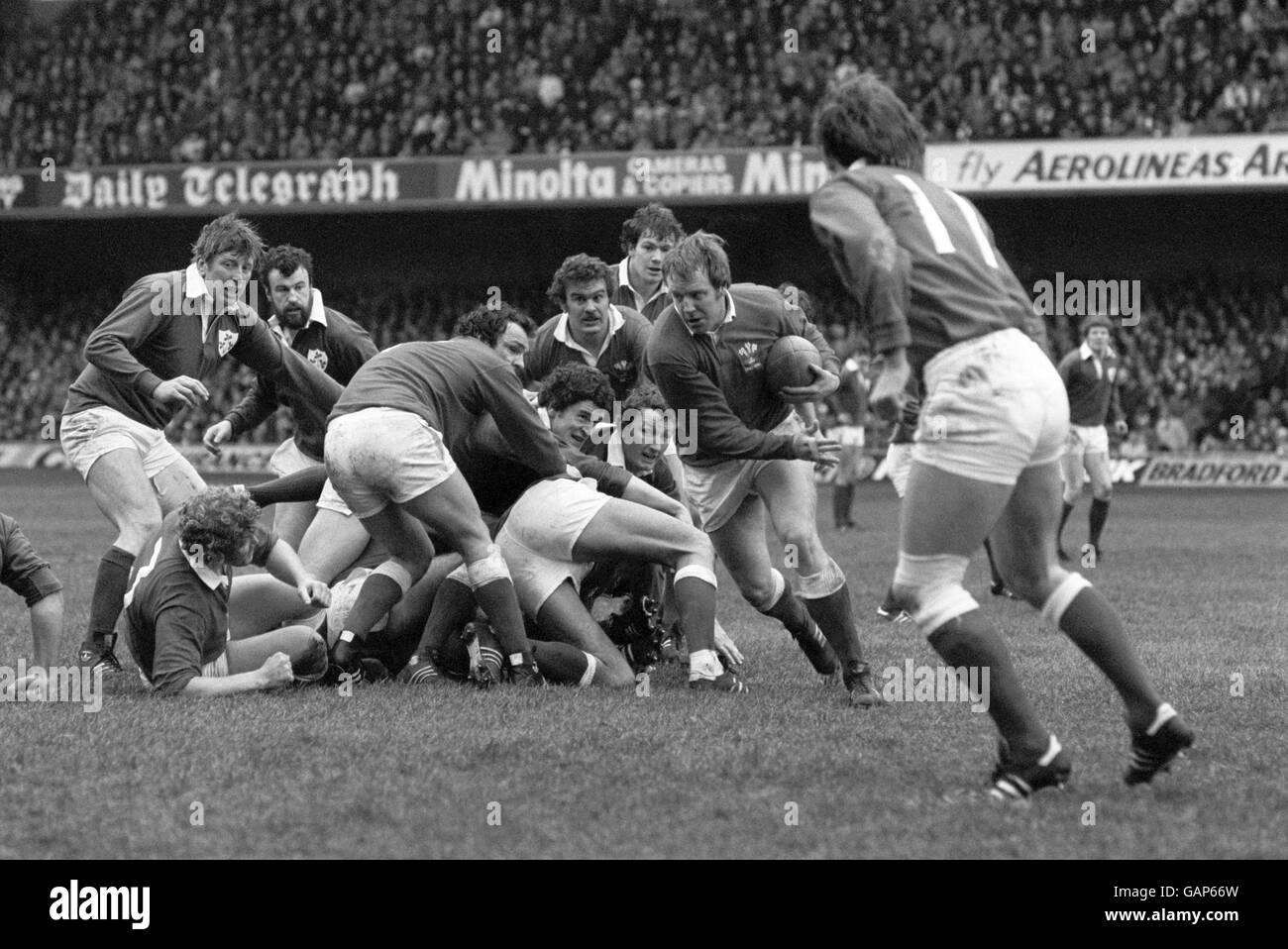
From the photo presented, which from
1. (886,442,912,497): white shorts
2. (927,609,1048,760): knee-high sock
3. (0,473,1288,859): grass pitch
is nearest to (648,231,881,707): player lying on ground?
(0,473,1288,859): grass pitch

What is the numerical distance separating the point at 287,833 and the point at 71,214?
89.1ft

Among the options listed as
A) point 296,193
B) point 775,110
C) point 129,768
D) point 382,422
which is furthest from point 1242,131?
point 129,768

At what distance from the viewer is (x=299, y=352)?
28.5ft

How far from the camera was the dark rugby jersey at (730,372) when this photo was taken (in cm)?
661

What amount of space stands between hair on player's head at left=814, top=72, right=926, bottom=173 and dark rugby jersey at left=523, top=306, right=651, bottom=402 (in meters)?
3.21

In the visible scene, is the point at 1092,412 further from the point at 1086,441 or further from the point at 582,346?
the point at 582,346

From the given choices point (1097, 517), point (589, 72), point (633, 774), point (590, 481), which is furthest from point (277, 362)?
point (589, 72)

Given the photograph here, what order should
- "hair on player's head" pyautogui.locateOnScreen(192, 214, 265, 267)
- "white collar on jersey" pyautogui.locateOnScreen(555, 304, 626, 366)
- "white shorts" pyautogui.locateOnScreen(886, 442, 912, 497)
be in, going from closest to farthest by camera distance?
1. "hair on player's head" pyautogui.locateOnScreen(192, 214, 265, 267)
2. "white collar on jersey" pyautogui.locateOnScreen(555, 304, 626, 366)
3. "white shorts" pyautogui.locateOnScreen(886, 442, 912, 497)

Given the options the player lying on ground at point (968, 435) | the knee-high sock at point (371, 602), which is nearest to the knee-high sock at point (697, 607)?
the knee-high sock at point (371, 602)

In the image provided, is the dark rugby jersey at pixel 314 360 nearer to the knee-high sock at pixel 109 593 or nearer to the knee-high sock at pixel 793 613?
the knee-high sock at pixel 109 593

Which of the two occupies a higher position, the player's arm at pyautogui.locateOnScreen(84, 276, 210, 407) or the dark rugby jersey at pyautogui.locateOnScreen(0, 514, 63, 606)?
the player's arm at pyautogui.locateOnScreen(84, 276, 210, 407)

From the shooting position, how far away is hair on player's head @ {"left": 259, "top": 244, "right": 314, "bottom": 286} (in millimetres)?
8391

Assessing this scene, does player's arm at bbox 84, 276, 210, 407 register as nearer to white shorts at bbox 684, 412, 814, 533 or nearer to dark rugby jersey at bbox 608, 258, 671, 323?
white shorts at bbox 684, 412, 814, 533
